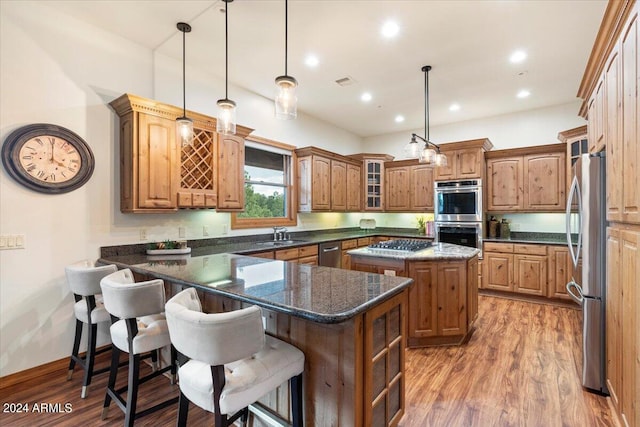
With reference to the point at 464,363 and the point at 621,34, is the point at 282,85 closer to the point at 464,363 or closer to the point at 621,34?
the point at 621,34

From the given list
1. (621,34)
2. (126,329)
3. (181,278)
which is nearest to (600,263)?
(621,34)

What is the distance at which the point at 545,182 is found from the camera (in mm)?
4625

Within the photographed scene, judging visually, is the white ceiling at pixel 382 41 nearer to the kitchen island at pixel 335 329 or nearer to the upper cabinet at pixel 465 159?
the upper cabinet at pixel 465 159

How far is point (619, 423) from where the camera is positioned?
6.13 ft

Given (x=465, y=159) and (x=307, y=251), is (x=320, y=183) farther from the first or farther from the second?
(x=465, y=159)

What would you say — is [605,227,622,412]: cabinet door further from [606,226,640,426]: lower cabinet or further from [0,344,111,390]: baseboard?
[0,344,111,390]: baseboard

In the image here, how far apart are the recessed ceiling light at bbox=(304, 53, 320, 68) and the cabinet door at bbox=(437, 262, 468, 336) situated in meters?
2.60

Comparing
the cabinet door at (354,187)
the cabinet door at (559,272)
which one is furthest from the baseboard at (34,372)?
the cabinet door at (559,272)

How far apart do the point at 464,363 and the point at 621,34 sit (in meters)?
2.61

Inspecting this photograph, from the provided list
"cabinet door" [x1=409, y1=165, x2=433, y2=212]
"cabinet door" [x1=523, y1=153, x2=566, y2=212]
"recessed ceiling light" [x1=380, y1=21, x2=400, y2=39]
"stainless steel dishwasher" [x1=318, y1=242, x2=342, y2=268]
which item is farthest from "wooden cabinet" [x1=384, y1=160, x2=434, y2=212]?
"recessed ceiling light" [x1=380, y1=21, x2=400, y2=39]

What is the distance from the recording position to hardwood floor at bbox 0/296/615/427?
199 cm

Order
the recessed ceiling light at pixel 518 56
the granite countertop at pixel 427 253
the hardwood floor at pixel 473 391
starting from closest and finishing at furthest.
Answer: the hardwood floor at pixel 473 391 → the granite countertop at pixel 427 253 → the recessed ceiling light at pixel 518 56

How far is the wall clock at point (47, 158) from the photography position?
2.39 meters

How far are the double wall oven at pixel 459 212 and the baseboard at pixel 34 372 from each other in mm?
5100
